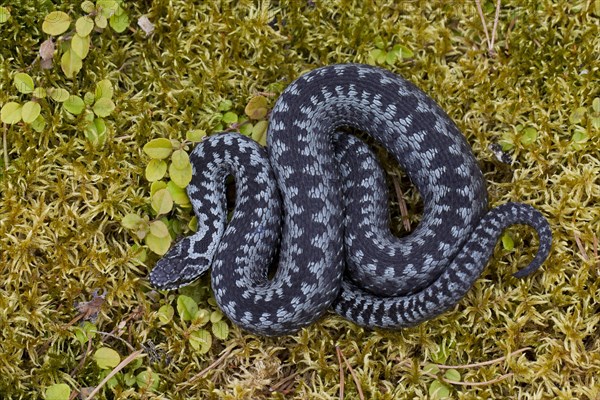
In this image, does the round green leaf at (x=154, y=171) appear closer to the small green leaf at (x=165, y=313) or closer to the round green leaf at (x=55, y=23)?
the small green leaf at (x=165, y=313)

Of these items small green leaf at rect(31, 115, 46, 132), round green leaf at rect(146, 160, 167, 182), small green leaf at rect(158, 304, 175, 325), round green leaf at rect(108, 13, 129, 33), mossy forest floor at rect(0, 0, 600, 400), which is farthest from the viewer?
round green leaf at rect(108, 13, 129, 33)

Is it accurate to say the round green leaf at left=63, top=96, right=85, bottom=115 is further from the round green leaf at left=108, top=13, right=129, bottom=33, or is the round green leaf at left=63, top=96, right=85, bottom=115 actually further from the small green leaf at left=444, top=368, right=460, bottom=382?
the small green leaf at left=444, top=368, right=460, bottom=382

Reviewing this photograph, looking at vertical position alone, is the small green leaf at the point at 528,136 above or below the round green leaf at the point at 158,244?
above

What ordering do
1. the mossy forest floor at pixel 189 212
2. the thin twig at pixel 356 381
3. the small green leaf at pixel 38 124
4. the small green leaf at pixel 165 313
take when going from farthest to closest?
the small green leaf at pixel 38 124 < the small green leaf at pixel 165 313 < the mossy forest floor at pixel 189 212 < the thin twig at pixel 356 381

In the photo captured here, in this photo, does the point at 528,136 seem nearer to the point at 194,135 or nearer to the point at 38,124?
the point at 194,135

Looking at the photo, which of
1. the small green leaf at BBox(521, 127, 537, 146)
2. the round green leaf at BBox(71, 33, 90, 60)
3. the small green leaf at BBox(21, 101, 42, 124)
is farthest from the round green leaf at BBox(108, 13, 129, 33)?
the small green leaf at BBox(521, 127, 537, 146)

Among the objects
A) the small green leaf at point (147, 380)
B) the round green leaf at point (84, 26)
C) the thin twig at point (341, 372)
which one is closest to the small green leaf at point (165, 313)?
the small green leaf at point (147, 380)

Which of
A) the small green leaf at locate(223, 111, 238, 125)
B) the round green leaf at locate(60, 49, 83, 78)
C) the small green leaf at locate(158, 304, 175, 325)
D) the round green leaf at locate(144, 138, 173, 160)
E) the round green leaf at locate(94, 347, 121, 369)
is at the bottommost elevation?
the round green leaf at locate(94, 347, 121, 369)
